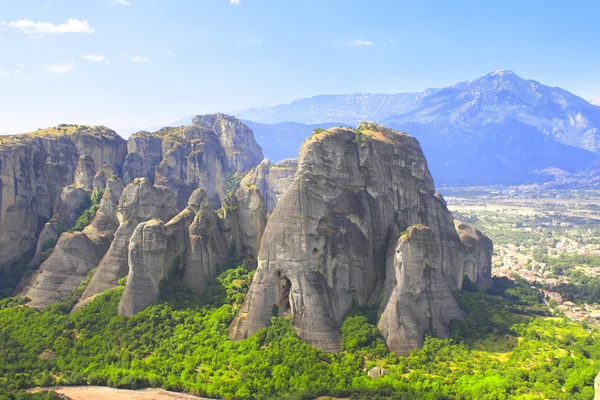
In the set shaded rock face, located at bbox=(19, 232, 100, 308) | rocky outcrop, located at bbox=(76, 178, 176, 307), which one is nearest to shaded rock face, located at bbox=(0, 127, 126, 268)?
shaded rock face, located at bbox=(19, 232, 100, 308)

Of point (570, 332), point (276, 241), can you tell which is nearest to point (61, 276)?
point (276, 241)

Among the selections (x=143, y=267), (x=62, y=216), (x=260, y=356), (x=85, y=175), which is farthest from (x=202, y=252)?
(x=85, y=175)

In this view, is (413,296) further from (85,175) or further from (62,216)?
(85,175)

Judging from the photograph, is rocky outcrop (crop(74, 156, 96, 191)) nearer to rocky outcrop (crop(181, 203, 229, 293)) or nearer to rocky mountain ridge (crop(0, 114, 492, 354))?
rocky mountain ridge (crop(0, 114, 492, 354))

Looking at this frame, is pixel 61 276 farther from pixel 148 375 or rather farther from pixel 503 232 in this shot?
pixel 503 232

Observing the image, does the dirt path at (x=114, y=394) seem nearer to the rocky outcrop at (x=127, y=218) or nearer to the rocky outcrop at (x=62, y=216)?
the rocky outcrop at (x=127, y=218)

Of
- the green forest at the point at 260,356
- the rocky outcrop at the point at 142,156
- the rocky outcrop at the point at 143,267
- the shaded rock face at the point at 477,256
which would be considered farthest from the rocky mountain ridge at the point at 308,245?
the rocky outcrop at the point at 142,156
